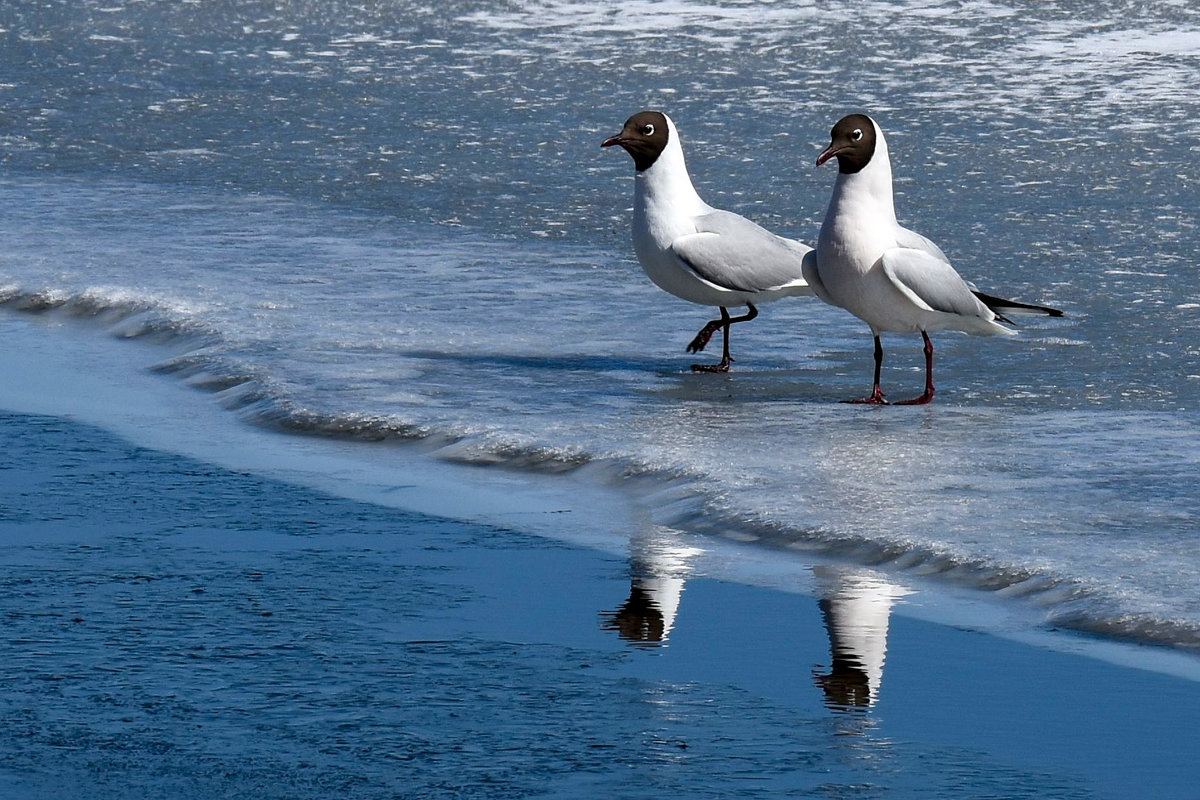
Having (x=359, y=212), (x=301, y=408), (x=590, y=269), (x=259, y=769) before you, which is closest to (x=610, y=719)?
(x=259, y=769)

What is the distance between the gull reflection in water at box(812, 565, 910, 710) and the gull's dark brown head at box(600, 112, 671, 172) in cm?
282

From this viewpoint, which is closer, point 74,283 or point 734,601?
point 734,601

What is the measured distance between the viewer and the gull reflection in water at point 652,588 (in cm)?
463

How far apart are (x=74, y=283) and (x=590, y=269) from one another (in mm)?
2229

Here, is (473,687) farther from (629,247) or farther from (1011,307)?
(629,247)

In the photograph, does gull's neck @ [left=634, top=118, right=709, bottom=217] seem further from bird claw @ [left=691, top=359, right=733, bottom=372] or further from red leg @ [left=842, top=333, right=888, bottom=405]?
red leg @ [left=842, top=333, right=888, bottom=405]

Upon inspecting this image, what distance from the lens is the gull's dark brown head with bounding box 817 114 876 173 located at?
6965mm

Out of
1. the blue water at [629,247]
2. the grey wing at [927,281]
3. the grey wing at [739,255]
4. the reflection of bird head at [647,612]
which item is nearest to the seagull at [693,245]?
the grey wing at [739,255]

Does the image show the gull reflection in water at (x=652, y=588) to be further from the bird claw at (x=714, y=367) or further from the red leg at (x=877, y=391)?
the bird claw at (x=714, y=367)

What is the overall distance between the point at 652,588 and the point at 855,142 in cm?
249

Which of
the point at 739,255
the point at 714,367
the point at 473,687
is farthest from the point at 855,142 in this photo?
the point at 473,687

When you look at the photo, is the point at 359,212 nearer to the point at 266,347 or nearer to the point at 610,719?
the point at 266,347

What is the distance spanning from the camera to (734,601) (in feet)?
16.0

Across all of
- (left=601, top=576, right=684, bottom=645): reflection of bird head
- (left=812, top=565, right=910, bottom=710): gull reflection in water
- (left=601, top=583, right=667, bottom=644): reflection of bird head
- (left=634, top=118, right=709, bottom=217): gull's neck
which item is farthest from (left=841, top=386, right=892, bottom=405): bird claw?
(left=601, top=583, right=667, bottom=644): reflection of bird head
